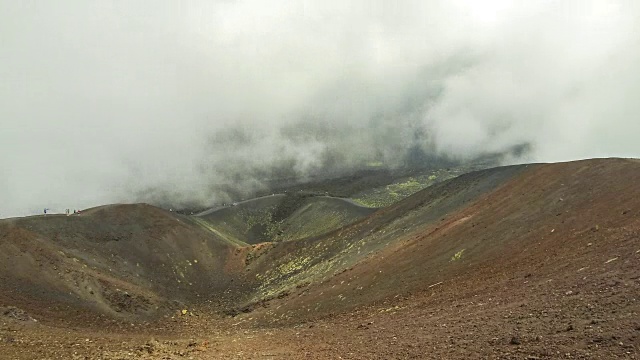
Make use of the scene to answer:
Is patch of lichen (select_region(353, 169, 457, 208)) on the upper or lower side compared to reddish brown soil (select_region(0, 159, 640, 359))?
upper

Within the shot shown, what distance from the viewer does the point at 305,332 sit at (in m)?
26.0

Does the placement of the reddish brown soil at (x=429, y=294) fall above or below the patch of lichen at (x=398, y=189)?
below

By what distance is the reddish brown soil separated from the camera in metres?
14.8

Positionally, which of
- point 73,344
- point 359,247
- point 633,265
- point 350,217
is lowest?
point 633,265

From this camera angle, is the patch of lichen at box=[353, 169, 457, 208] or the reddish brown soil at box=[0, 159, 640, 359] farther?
the patch of lichen at box=[353, 169, 457, 208]

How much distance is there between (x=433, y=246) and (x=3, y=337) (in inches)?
1014

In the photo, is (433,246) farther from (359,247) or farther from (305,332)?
(359,247)

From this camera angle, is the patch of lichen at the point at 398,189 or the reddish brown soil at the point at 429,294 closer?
the reddish brown soil at the point at 429,294

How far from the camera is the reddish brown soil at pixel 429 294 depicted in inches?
583

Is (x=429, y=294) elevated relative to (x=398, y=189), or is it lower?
lower

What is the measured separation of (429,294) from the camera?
2536 cm

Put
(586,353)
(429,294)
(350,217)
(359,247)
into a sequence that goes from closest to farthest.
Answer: (586,353) < (429,294) < (359,247) < (350,217)

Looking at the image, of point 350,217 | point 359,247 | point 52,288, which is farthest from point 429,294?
point 350,217

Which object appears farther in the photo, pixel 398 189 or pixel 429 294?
pixel 398 189
